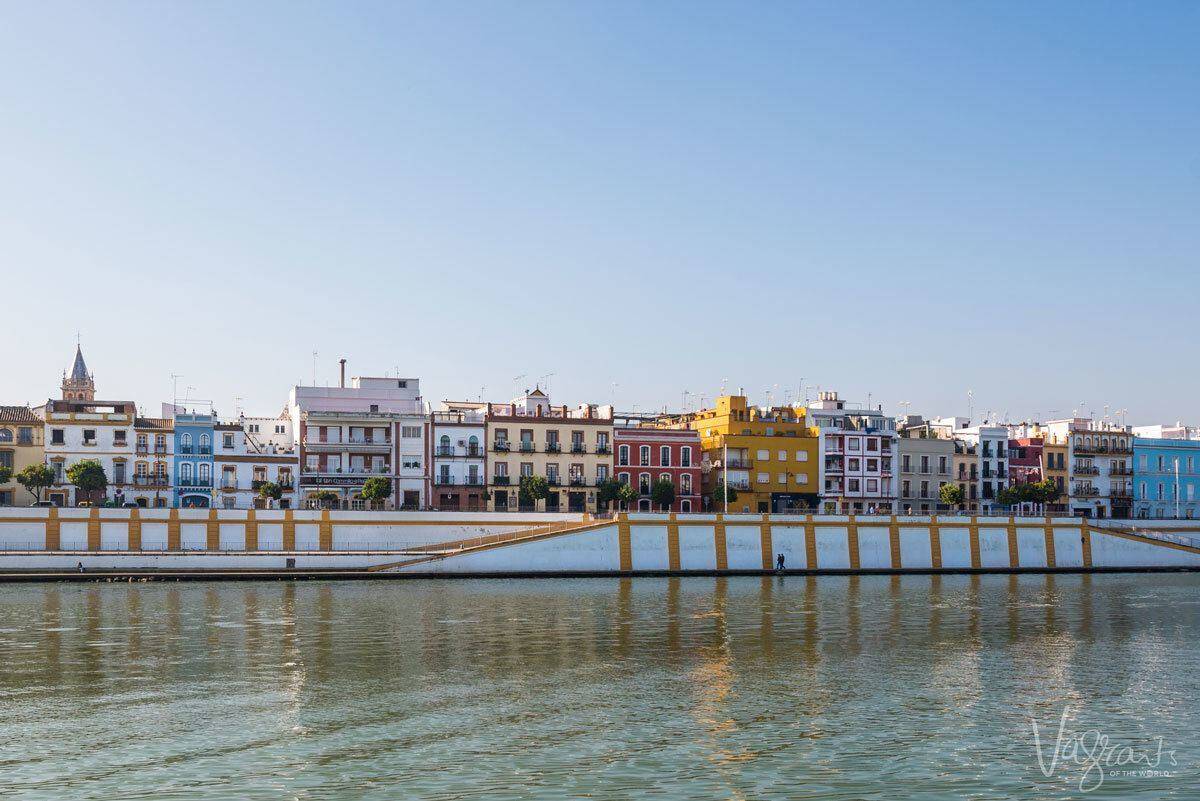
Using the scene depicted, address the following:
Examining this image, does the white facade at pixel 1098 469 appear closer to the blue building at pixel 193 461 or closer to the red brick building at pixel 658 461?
the red brick building at pixel 658 461

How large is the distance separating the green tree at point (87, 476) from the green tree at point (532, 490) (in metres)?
29.4

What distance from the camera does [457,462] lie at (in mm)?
96938

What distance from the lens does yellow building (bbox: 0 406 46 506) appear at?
86.3 meters

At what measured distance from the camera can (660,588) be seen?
2859 inches

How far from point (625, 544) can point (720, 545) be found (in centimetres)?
660

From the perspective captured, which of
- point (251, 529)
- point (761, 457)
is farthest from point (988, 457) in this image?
point (251, 529)

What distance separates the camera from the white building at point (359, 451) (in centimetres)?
9394

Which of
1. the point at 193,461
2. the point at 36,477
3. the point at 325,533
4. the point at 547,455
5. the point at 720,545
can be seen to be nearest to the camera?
the point at 325,533

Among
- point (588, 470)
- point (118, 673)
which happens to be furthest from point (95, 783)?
point (588, 470)

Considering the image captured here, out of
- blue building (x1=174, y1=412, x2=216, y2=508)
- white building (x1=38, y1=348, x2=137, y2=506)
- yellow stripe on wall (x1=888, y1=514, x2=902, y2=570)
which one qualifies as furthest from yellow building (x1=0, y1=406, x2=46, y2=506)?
yellow stripe on wall (x1=888, y1=514, x2=902, y2=570)

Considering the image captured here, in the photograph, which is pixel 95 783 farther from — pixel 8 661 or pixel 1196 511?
pixel 1196 511

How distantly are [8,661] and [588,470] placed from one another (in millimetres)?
62809

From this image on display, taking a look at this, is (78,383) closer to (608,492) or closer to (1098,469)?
(608,492)

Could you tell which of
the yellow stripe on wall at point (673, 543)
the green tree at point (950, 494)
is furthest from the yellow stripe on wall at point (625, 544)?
the green tree at point (950, 494)
